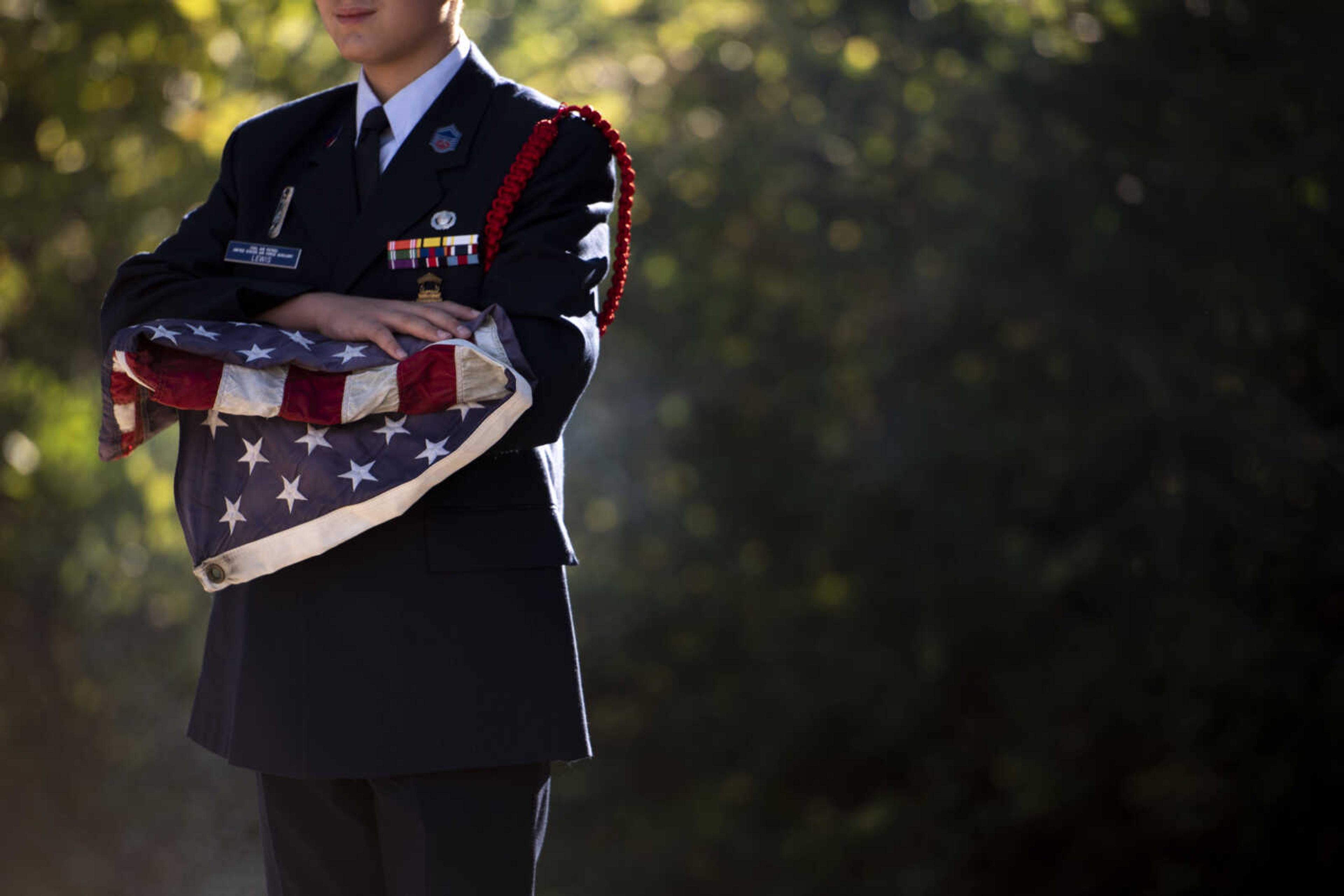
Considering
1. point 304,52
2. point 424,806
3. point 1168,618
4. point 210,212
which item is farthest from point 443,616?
point 1168,618

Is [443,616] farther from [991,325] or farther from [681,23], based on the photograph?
[681,23]

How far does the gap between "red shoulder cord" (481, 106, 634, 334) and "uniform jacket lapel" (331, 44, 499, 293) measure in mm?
70

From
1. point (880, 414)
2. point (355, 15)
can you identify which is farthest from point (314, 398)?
point (880, 414)

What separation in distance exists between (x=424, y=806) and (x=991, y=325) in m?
3.56

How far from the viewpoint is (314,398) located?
1609 mm

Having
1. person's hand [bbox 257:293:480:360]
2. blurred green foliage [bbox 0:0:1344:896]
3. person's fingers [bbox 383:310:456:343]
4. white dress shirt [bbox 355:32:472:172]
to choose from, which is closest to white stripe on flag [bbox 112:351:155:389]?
person's hand [bbox 257:293:480:360]

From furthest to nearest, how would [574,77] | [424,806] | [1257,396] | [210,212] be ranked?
[574,77], [1257,396], [210,212], [424,806]

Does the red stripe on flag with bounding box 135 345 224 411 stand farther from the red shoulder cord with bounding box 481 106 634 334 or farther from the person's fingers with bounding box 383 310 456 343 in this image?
the red shoulder cord with bounding box 481 106 634 334

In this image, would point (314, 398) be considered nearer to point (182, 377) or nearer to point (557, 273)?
point (182, 377)

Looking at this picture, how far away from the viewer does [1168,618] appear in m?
4.46

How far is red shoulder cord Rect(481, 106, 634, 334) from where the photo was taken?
1695 mm

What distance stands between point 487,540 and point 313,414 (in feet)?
0.78

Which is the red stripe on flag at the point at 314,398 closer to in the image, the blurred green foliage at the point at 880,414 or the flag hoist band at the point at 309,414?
the flag hoist band at the point at 309,414

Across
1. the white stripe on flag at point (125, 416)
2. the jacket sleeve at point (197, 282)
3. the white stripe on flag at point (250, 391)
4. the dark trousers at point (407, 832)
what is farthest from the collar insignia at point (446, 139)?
the dark trousers at point (407, 832)
